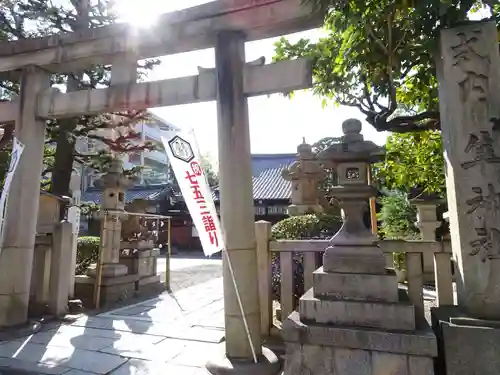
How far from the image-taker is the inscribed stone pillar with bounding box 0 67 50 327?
17.1ft

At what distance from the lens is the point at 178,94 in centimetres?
489

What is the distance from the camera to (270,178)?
101 ft

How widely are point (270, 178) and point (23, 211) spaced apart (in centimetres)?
2614

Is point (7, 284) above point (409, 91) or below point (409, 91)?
below

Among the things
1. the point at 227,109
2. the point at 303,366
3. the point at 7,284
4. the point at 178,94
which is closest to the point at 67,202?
the point at 7,284

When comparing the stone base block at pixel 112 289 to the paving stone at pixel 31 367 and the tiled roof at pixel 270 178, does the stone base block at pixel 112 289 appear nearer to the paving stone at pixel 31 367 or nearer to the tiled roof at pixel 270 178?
the paving stone at pixel 31 367

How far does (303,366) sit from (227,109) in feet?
10.00

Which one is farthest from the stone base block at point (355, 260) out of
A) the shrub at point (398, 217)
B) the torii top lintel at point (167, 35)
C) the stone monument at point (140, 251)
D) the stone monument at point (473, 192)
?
the shrub at point (398, 217)

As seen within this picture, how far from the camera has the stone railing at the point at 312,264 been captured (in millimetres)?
3748

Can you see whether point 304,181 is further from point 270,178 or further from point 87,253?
point 270,178

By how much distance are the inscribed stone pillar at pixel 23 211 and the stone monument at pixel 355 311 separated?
4.48 m

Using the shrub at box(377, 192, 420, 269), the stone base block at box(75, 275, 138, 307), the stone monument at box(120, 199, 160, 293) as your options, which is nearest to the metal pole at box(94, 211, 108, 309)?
the stone base block at box(75, 275, 138, 307)

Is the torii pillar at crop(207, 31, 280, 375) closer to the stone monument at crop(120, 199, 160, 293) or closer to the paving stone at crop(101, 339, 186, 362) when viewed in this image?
the paving stone at crop(101, 339, 186, 362)

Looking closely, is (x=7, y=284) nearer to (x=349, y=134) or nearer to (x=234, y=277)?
(x=234, y=277)
